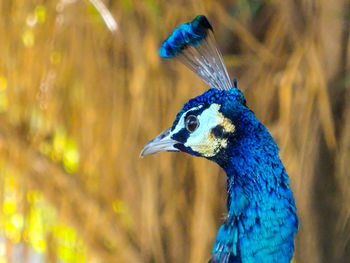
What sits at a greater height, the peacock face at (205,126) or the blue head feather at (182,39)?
the blue head feather at (182,39)

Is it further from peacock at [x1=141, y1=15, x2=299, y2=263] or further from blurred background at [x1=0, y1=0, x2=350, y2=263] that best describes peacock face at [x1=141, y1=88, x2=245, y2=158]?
blurred background at [x1=0, y1=0, x2=350, y2=263]

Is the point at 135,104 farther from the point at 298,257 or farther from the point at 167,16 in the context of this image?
the point at 298,257

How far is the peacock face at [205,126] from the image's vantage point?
53 centimetres

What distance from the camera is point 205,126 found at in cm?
54

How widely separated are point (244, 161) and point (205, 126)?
0.06 meters

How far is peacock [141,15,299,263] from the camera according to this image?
0.53m

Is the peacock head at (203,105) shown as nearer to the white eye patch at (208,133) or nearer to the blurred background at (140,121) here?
the white eye patch at (208,133)

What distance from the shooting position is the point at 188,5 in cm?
121

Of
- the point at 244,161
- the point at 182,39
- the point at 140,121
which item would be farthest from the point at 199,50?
the point at 140,121

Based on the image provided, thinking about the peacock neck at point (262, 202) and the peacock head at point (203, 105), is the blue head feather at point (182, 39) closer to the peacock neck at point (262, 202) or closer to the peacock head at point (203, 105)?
the peacock head at point (203, 105)

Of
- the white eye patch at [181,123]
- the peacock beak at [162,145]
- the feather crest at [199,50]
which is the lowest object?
the peacock beak at [162,145]

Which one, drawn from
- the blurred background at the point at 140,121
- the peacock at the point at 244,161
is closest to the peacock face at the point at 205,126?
the peacock at the point at 244,161

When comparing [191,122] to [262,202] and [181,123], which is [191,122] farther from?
[262,202]

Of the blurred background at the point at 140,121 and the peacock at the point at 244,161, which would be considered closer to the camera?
the peacock at the point at 244,161
